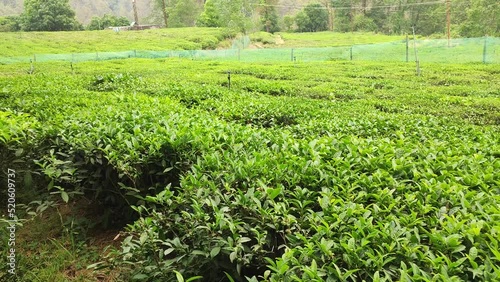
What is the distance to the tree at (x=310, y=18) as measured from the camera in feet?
188

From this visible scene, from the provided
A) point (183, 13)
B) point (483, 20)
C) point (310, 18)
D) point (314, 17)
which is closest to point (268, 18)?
point (310, 18)

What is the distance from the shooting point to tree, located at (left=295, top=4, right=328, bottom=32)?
57.4 meters

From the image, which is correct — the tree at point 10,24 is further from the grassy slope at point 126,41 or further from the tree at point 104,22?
the tree at point 104,22

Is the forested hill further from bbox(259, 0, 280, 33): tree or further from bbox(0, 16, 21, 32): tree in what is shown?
bbox(259, 0, 280, 33): tree

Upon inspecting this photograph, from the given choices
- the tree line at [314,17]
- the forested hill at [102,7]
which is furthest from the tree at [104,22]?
the forested hill at [102,7]

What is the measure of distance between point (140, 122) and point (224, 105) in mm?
2665

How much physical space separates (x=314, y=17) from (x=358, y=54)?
118 ft

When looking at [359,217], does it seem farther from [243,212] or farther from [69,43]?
[69,43]

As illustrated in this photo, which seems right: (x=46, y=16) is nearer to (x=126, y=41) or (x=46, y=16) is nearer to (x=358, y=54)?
(x=126, y=41)

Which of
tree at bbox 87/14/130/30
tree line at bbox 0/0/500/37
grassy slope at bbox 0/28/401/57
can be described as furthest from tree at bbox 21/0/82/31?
grassy slope at bbox 0/28/401/57

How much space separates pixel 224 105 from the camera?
5754 millimetres

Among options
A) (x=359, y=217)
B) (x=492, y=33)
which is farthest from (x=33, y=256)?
(x=492, y=33)

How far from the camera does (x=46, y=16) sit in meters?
45.9

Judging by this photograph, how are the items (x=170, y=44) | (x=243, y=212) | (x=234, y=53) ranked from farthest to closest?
(x=170, y=44) < (x=234, y=53) < (x=243, y=212)
